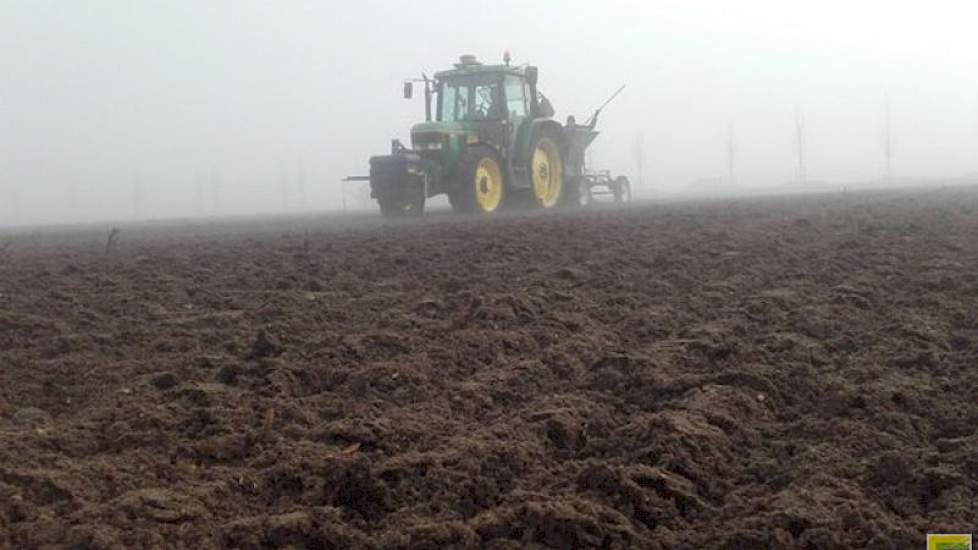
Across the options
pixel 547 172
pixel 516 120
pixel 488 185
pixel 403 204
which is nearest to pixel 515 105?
pixel 516 120

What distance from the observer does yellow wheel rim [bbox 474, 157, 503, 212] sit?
49.1 ft

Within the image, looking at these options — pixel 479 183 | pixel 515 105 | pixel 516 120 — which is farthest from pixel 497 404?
pixel 515 105

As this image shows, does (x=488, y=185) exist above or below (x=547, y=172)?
below

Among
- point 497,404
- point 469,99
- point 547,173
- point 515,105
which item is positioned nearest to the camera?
point 497,404

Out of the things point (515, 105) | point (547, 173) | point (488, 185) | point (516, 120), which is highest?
point (515, 105)

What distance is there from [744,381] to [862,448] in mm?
828

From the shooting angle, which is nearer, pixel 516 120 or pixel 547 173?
pixel 516 120

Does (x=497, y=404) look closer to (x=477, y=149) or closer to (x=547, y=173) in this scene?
(x=477, y=149)

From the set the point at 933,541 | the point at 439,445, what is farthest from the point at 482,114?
the point at 933,541

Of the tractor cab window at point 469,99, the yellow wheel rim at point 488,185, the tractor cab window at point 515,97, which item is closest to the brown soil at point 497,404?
the yellow wheel rim at point 488,185

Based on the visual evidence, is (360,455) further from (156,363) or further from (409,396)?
(156,363)

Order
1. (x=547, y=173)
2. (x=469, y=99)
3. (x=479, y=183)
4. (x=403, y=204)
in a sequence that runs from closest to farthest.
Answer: (x=403, y=204), (x=479, y=183), (x=469, y=99), (x=547, y=173)

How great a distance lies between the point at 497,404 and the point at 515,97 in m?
12.3

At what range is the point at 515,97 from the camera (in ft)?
52.2
